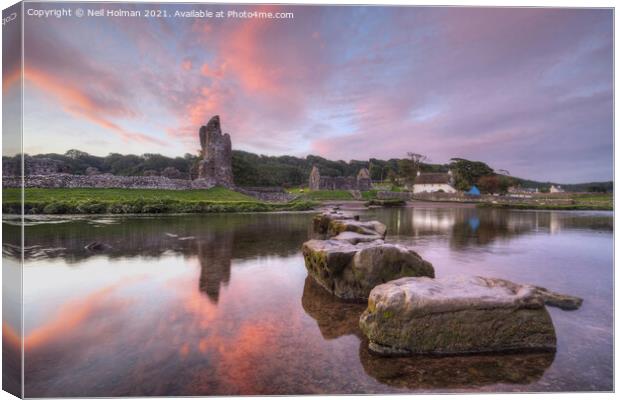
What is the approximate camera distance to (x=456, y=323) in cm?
420

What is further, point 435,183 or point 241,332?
point 435,183

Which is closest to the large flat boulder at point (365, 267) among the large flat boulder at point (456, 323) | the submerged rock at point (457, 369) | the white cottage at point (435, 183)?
the large flat boulder at point (456, 323)

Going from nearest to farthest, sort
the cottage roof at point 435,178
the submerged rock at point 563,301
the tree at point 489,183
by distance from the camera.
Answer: the submerged rock at point 563,301 < the tree at point 489,183 < the cottage roof at point 435,178

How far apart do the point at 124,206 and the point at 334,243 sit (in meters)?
14.8

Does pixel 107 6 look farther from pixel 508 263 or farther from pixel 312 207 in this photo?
pixel 312 207

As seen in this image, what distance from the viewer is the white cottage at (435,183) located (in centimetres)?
5555

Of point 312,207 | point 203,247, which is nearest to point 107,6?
point 203,247

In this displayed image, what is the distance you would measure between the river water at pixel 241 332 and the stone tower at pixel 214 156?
100 feet

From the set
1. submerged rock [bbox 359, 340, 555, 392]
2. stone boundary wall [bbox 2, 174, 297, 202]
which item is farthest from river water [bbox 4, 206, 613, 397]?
stone boundary wall [bbox 2, 174, 297, 202]

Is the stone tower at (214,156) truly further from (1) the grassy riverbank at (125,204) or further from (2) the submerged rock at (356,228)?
(2) the submerged rock at (356,228)

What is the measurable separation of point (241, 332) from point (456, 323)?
274cm

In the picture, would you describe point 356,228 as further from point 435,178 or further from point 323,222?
point 435,178

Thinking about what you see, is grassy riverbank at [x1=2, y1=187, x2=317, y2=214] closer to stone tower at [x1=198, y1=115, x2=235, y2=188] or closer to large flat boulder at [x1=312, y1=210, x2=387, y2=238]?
large flat boulder at [x1=312, y1=210, x2=387, y2=238]

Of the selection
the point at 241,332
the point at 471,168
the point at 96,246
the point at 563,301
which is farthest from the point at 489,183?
the point at 241,332
